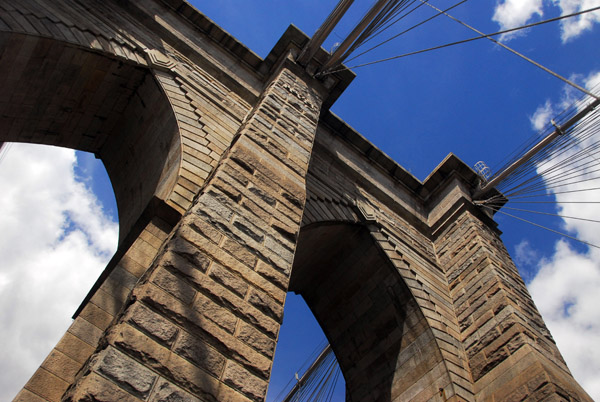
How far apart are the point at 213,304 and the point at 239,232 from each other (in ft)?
2.63

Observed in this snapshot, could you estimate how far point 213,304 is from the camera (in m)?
3.13

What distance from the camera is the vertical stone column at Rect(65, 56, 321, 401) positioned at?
8.21ft

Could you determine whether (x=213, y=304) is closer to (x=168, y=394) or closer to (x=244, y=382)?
(x=244, y=382)

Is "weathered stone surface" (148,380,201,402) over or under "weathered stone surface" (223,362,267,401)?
under

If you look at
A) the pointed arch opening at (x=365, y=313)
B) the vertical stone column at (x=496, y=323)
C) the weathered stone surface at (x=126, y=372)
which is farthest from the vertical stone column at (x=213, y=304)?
the vertical stone column at (x=496, y=323)

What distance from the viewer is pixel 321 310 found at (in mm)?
8984

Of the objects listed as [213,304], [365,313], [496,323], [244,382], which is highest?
[365,313]

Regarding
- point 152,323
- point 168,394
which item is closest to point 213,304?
point 152,323

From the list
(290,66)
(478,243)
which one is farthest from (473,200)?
(290,66)

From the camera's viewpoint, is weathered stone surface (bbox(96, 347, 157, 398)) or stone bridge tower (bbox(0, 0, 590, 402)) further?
stone bridge tower (bbox(0, 0, 590, 402))

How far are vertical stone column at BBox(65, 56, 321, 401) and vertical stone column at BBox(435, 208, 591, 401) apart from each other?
3.93m

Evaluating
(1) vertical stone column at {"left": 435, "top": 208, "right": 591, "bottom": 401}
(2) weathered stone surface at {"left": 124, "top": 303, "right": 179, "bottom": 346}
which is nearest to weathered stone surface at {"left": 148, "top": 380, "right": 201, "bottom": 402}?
(2) weathered stone surface at {"left": 124, "top": 303, "right": 179, "bottom": 346}

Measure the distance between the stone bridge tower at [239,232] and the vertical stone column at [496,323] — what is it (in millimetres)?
36

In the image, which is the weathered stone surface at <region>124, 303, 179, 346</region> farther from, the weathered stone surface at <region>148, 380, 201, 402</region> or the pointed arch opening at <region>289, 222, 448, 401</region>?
the pointed arch opening at <region>289, 222, 448, 401</region>
